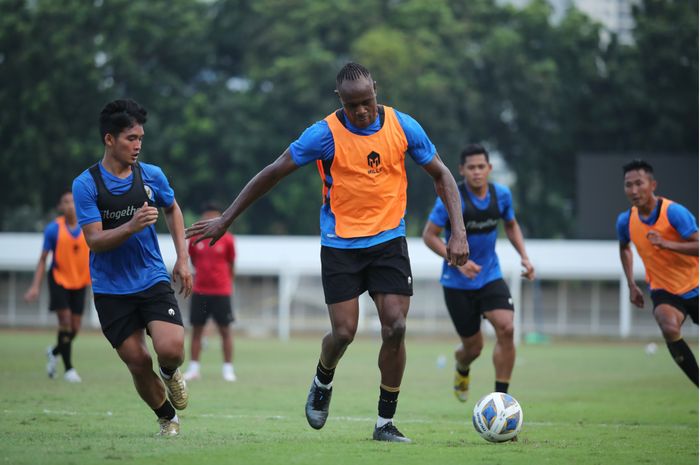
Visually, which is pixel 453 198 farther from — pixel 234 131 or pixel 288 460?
pixel 234 131

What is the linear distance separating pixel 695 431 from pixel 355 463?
4.77m

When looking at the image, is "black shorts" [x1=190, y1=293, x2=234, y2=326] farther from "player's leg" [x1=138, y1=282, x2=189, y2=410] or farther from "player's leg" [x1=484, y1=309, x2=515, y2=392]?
"player's leg" [x1=138, y1=282, x2=189, y2=410]

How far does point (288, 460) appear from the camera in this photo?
7.90 meters

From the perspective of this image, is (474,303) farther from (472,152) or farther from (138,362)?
(138,362)

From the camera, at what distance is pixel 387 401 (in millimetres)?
9297

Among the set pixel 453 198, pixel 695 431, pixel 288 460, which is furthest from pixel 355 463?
pixel 695 431

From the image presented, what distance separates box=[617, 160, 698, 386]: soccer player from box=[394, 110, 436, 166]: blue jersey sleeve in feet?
13.4

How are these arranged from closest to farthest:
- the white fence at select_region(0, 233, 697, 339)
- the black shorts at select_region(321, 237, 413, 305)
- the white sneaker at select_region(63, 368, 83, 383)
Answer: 1. the black shorts at select_region(321, 237, 413, 305)
2. the white sneaker at select_region(63, 368, 83, 383)
3. the white fence at select_region(0, 233, 697, 339)

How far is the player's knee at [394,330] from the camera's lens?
29.3ft

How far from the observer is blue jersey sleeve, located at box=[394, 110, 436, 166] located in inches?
356

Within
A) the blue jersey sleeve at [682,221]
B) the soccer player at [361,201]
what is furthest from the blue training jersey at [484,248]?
the soccer player at [361,201]

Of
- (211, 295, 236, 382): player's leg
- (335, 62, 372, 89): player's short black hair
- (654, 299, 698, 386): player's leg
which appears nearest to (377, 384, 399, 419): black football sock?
(335, 62, 372, 89): player's short black hair

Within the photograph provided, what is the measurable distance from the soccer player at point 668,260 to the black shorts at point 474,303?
1.60 meters

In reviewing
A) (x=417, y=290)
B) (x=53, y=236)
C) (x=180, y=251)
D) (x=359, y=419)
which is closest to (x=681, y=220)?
(x=359, y=419)
